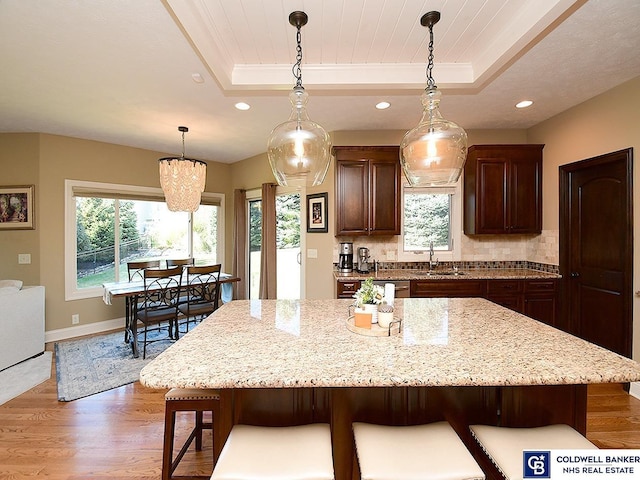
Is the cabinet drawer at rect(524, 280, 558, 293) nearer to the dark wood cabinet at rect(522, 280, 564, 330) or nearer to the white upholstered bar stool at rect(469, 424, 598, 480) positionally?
the dark wood cabinet at rect(522, 280, 564, 330)

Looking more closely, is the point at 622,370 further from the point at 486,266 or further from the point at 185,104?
the point at 185,104

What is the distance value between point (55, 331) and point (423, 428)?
16.1 ft

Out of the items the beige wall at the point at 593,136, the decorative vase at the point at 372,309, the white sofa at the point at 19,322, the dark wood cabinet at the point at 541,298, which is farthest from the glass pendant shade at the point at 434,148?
the white sofa at the point at 19,322

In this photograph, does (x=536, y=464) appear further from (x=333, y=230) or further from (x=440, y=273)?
(x=333, y=230)

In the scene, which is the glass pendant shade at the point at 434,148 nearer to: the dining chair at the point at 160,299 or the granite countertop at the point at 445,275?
the granite countertop at the point at 445,275

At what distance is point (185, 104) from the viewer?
315 centimetres

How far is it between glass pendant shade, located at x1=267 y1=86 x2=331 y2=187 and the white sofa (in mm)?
3551

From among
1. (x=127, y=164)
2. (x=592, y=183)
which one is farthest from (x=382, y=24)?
(x=127, y=164)

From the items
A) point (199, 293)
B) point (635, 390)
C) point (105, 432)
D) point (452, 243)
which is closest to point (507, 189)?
point (452, 243)

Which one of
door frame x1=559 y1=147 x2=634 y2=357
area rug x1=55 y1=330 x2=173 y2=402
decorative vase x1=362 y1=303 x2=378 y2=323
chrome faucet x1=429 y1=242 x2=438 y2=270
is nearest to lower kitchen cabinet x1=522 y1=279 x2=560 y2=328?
door frame x1=559 y1=147 x2=634 y2=357

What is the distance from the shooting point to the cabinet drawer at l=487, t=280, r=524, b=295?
340 centimetres

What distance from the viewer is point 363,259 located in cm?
386

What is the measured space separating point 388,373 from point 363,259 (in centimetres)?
276

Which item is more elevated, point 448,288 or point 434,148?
point 434,148
